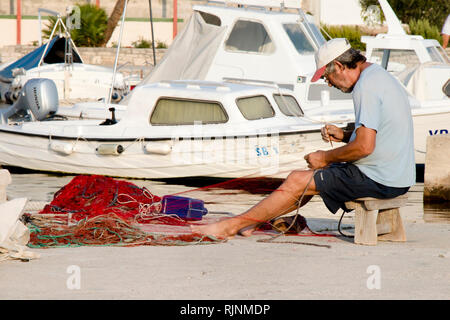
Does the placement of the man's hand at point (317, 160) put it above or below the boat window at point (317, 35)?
below

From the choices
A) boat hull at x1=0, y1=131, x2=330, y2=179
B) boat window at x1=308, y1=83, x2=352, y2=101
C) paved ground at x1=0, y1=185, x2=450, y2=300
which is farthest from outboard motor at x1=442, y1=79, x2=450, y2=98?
paved ground at x1=0, y1=185, x2=450, y2=300

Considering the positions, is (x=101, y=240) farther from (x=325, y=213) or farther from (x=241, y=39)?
(x=241, y=39)

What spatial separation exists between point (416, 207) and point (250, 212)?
5203 millimetres

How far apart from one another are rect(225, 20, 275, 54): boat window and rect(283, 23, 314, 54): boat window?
0.44 m

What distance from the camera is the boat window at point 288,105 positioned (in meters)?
12.7

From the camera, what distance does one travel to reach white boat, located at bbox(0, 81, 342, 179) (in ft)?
39.6

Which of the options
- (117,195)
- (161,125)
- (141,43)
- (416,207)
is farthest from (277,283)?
(141,43)

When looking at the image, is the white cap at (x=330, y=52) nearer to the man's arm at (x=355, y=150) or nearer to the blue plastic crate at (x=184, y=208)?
the man's arm at (x=355, y=150)

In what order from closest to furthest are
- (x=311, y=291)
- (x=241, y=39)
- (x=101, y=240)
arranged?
(x=311, y=291) → (x=101, y=240) → (x=241, y=39)

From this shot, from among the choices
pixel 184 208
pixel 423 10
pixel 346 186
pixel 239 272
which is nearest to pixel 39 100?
pixel 184 208

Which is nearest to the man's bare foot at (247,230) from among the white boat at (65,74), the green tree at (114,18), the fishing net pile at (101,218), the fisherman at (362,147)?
the fishing net pile at (101,218)

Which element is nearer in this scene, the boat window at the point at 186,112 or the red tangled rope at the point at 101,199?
the red tangled rope at the point at 101,199

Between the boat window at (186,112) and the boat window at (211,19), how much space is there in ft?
10.7

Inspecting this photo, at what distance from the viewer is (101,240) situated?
20.6ft
